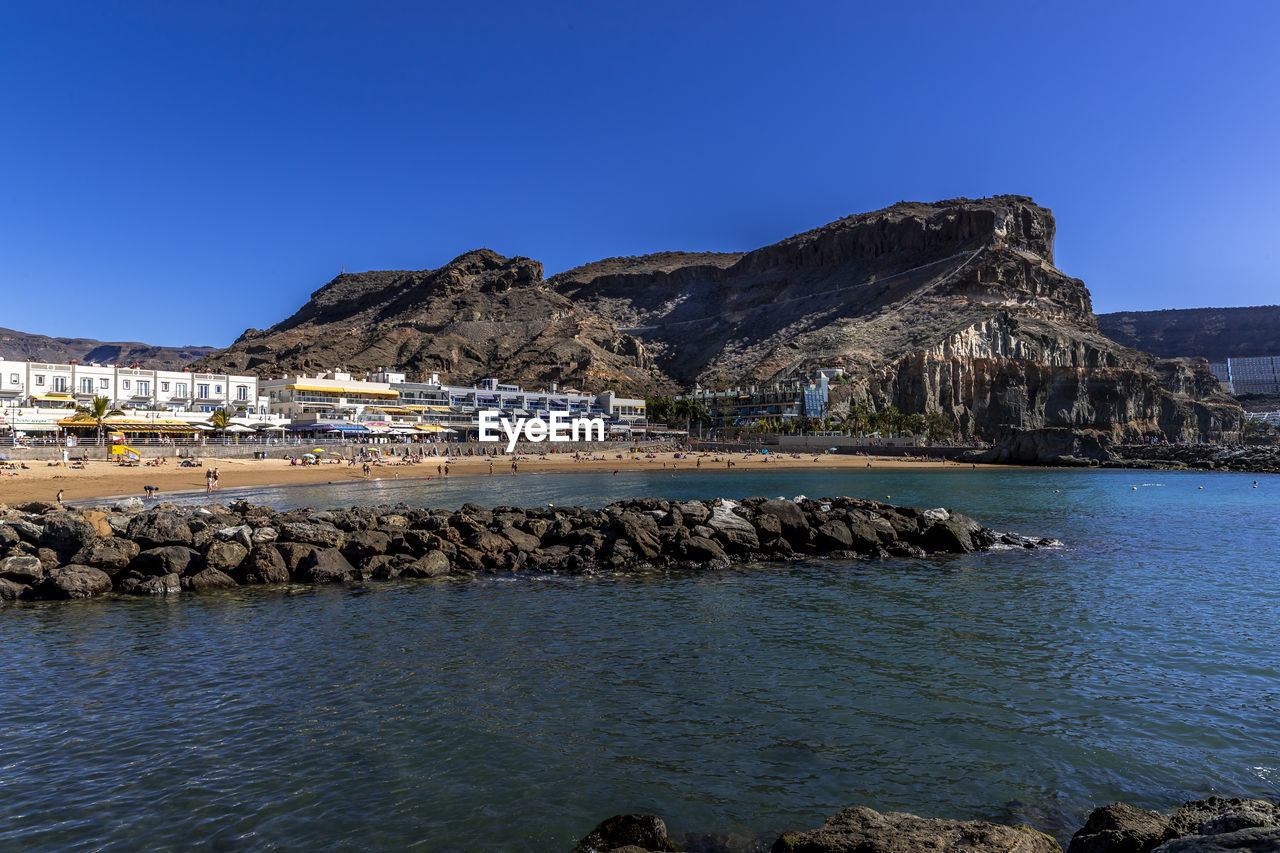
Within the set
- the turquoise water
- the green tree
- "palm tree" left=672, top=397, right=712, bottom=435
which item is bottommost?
the turquoise water

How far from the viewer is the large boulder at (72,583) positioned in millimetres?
16828

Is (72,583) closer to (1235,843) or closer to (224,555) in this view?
(224,555)

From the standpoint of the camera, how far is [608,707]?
1036cm

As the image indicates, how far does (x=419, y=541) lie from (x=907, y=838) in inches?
726

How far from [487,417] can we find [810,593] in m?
93.8

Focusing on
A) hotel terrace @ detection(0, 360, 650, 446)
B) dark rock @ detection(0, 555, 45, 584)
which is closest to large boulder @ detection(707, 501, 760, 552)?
dark rock @ detection(0, 555, 45, 584)

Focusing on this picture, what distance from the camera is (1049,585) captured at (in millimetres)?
19797

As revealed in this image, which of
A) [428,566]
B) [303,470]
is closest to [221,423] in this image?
[303,470]

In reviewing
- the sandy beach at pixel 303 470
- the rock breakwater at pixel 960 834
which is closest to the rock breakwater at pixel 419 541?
the rock breakwater at pixel 960 834

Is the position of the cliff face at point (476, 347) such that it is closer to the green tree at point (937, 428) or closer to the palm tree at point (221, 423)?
the palm tree at point (221, 423)

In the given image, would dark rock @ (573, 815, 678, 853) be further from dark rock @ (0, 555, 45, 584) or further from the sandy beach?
the sandy beach

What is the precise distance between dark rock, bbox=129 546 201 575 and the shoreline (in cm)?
2088

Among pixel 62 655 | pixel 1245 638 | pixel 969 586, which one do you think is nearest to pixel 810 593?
pixel 969 586

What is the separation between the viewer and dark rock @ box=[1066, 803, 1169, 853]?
5984 mm
